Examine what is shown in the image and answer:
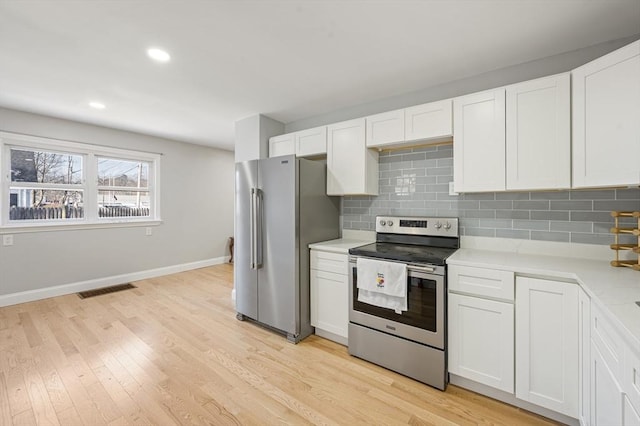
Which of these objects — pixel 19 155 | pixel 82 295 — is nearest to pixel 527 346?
pixel 82 295

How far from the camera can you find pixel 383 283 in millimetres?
2123

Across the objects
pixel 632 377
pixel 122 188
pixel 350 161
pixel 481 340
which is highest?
pixel 350 161

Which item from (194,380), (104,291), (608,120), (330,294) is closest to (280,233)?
(330,294)

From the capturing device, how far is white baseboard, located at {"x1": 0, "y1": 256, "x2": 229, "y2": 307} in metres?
3.48

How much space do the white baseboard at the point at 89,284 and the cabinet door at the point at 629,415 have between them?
18.1 feet

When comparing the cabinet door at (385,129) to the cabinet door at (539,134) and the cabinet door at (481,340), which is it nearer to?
the cabinet door at (539,134)

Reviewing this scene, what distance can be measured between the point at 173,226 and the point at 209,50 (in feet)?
12.7

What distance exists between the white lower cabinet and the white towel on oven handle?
0.27 m

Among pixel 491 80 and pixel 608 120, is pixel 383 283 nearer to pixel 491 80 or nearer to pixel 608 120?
pixel 608 120

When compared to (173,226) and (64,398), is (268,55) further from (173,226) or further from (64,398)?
(173,226)

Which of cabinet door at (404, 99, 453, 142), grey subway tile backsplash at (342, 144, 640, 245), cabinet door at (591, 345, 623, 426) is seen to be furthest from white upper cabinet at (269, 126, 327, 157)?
cabinet door at (591, 345, 623, 426)

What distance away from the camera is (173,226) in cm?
507

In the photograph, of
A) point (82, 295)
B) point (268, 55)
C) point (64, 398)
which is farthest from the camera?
point (82, 295)

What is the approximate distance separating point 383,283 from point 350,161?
1278 mm
